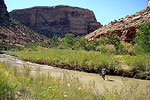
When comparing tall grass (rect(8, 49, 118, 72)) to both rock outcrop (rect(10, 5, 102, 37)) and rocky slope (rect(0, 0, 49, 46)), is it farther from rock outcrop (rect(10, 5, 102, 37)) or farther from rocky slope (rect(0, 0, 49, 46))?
rock outcrop (rect(10, 5, 102, 37))

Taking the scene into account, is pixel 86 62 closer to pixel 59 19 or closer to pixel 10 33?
pixel 10 33

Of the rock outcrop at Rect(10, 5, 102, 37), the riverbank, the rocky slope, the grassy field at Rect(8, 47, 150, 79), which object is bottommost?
the riverbank

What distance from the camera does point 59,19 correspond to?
388 ft

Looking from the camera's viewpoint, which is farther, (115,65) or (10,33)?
(10,33)

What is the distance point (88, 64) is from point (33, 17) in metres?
119

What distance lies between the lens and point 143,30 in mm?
14328

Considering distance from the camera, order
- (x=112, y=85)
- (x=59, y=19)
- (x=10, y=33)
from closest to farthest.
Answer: (x=112, y=85) → (x=10, y=33) → (x=59, y=19)

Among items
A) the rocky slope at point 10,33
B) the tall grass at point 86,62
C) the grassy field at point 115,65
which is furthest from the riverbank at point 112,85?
the rocky slope at point 10,33

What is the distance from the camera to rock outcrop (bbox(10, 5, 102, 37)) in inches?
4385

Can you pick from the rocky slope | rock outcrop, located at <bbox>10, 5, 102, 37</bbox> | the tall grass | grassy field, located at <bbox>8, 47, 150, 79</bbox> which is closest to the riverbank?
grassy field, located at <bbox>8, 47, 150, 79</bbox>

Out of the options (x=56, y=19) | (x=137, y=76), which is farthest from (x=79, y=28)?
(x=137, y=76)

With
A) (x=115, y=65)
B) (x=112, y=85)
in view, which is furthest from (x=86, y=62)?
(x=112, y=85)

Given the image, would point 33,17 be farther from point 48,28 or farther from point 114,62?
point 114,62

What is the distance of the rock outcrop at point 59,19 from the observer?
11138 centimetres
